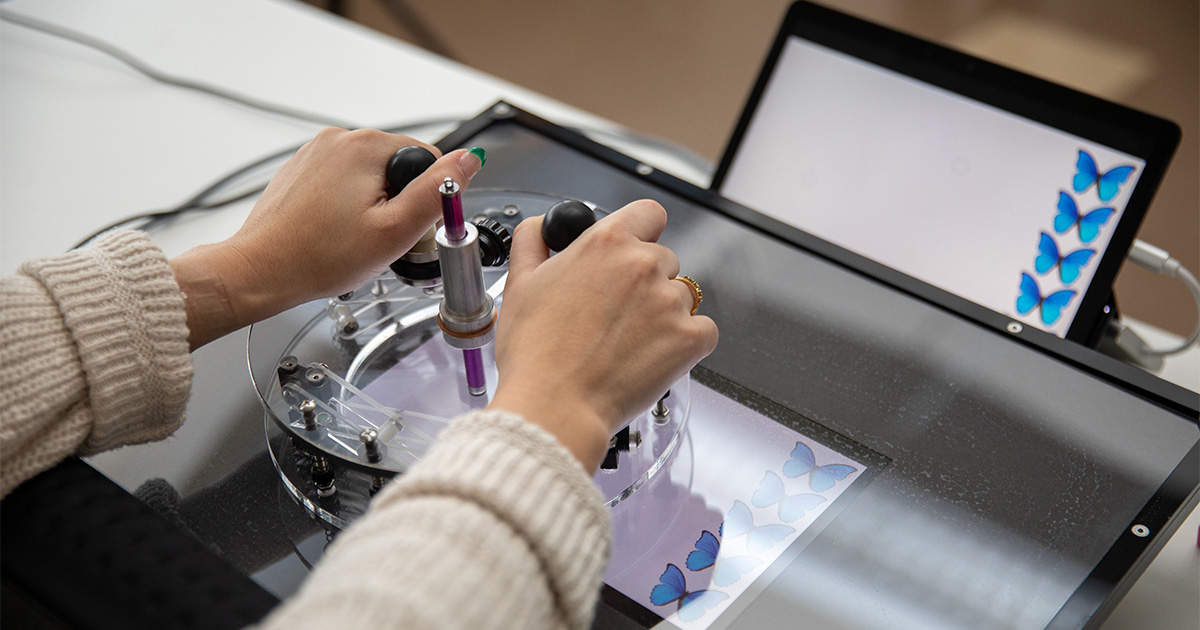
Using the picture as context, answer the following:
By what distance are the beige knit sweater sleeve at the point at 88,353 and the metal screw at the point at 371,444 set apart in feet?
0.35

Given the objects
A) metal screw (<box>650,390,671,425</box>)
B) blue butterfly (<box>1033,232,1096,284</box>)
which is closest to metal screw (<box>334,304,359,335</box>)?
metal screw (<box>650,390,671,425</box>)

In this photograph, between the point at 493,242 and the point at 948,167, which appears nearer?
the point at 493,242

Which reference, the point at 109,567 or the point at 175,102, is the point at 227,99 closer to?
the point at 175,102

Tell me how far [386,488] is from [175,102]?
2.71 ft

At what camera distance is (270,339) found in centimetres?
69

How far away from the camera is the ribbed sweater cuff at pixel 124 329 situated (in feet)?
1.82

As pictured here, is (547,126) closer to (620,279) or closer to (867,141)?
(867,141)

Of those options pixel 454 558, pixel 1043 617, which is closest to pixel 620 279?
pixel 454 558

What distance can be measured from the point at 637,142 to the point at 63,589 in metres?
0.78

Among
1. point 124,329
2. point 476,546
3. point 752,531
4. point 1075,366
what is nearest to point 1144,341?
point 1075,366

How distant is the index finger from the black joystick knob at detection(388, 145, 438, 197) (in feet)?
0.47

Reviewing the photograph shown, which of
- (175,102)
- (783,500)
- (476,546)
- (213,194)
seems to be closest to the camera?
(476,546)

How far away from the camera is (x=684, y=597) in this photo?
58 centimetres

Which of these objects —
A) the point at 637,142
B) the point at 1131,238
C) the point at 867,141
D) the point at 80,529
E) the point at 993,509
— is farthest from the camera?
the point at 637,142
